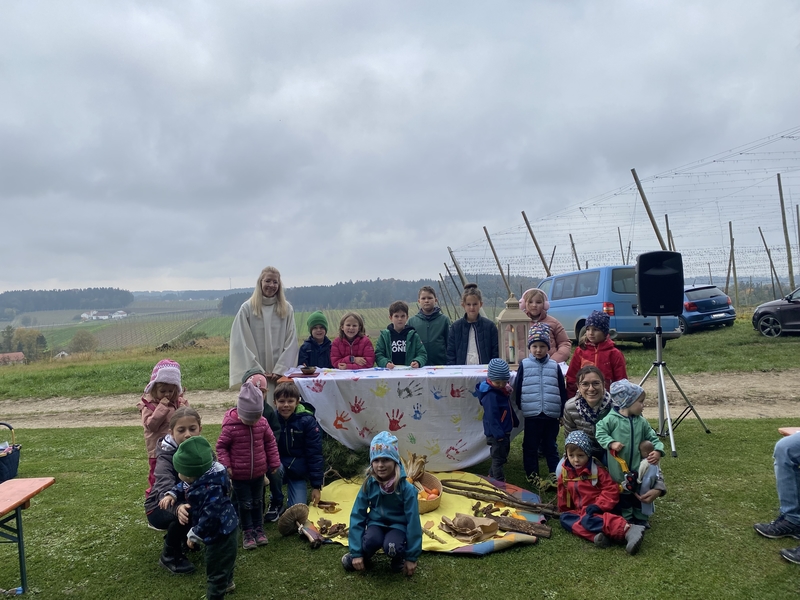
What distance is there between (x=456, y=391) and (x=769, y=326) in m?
10.5

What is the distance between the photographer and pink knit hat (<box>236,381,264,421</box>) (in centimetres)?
341

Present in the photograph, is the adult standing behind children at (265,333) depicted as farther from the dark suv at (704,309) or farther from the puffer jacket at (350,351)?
the dark suv at (704,309)

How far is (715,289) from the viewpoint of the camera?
12.6 meters

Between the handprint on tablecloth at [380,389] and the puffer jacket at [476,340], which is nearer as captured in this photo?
the handprint on tablecloth at [380,389]

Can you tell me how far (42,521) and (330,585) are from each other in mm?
2601

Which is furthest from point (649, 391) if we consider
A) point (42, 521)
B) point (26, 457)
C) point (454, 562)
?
point (26, 457)

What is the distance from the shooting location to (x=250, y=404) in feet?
11.2

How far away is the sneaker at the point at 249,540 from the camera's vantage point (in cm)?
344

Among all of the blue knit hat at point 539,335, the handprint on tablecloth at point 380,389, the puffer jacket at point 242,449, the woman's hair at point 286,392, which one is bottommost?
the puffer jacket at point 242,449

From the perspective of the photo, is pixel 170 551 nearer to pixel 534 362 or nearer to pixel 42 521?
pixel 42 521

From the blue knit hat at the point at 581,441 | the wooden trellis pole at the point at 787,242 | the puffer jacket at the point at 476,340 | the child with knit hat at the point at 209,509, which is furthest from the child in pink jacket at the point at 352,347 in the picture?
the wooden trellis pole at the point at 787,242

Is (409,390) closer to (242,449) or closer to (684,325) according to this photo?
(242,449)

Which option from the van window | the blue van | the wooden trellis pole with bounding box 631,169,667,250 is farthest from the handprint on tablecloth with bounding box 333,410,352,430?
the wooden trellis pole with bounding box 631,169,667,250

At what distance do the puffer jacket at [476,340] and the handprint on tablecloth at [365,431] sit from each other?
110cm
